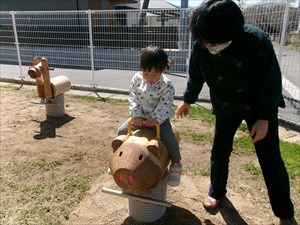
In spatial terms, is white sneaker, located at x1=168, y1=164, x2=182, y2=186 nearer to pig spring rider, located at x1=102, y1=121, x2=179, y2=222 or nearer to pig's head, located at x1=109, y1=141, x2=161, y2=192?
pig spring rider, located at x1=102, y1=121, x2=179, y2=222

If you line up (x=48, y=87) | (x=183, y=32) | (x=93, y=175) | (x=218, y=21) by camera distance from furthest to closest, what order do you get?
(x=183, y=32)
(x=48, y=87)
(x=93, y=175)
(x=218, y=21)

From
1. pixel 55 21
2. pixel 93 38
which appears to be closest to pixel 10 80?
pixel 55 21

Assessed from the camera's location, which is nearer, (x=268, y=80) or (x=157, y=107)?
(x=268, y=80)

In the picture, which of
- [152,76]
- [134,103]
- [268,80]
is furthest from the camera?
[134,103]

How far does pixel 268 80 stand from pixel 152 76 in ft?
2.68

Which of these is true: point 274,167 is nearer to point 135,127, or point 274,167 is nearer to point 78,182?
point 135,127

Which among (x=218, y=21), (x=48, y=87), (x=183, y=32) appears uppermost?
(x=218, y=21)

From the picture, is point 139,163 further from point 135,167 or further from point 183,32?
point 183,32

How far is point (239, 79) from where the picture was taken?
6.66 ft

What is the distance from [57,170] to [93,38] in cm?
428

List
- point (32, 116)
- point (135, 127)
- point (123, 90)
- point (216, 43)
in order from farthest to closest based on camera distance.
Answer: point (123, 90) → point (32, 116) → point (135, 127) → point (216, 43)

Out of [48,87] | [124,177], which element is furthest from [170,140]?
[48,87]

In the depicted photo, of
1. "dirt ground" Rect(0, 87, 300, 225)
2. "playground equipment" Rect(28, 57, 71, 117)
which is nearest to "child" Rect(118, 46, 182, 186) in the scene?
"dirt ground" Rect(0, 87, 300, 225)

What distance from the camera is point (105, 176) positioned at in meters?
3.27
